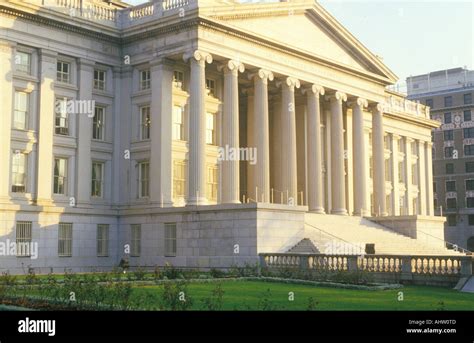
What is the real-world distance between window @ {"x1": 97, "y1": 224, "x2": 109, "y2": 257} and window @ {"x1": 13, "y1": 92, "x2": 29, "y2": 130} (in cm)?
856

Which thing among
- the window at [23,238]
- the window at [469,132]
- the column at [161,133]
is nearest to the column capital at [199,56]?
the column at [161,133]

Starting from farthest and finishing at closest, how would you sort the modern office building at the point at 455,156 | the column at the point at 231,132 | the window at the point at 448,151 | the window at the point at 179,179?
the window at the point at 448,151 < the modern office building at the point at 455,156 < the window at the point at 179,179 < the column at the point at 231,132

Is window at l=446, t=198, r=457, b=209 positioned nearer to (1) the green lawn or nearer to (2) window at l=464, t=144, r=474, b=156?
(2) window at l=464, t=144, r=474, b=156

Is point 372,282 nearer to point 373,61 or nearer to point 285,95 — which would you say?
point 285,95

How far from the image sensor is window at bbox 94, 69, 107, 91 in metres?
49.6

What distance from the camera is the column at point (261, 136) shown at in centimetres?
5034

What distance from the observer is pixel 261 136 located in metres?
50.9

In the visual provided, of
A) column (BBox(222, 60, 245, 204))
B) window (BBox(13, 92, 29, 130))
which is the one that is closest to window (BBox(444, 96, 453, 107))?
column (BBox(222, 60, 245, 204))

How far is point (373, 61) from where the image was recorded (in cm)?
6300

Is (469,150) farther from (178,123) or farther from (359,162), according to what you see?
(178,123)

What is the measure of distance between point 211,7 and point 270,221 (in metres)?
15.3

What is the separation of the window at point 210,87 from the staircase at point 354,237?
37.8 ft

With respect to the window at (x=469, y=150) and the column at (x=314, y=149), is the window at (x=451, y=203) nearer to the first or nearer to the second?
the window at (x=469, y=150)

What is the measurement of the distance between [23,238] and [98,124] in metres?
10.2
